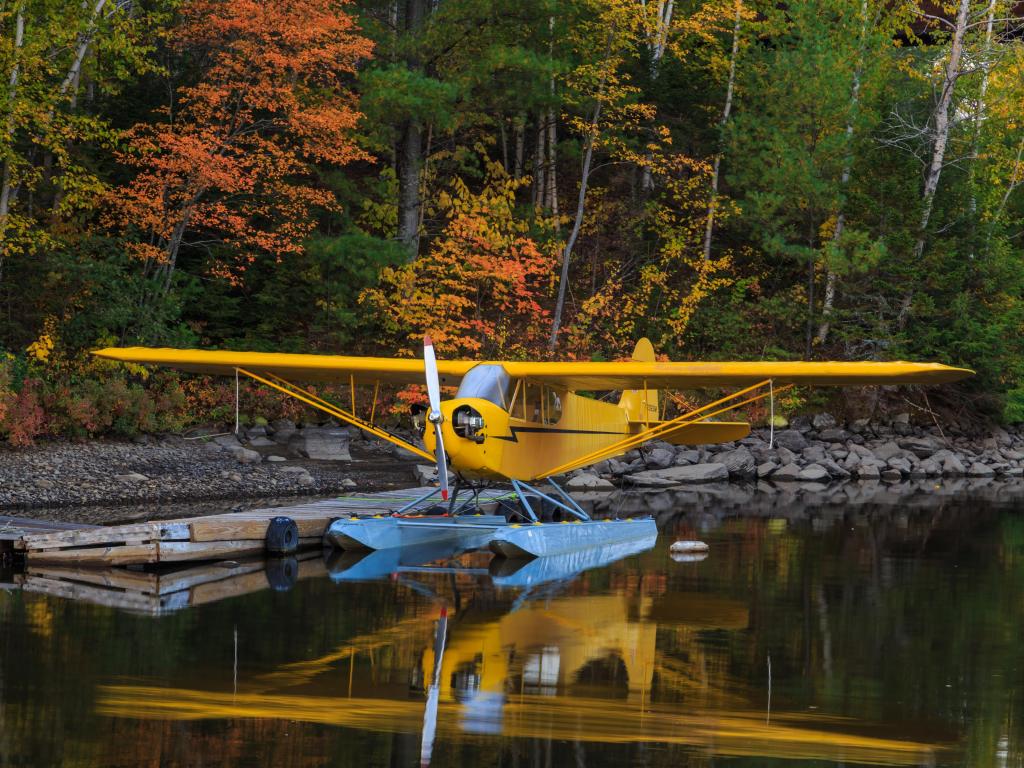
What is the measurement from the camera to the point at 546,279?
2956 centimetres

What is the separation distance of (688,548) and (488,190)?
1523cm

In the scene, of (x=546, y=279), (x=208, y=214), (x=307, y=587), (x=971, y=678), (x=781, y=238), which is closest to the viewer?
(x=971, y=678)

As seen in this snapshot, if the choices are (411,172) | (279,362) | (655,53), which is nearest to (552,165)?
(655,53)

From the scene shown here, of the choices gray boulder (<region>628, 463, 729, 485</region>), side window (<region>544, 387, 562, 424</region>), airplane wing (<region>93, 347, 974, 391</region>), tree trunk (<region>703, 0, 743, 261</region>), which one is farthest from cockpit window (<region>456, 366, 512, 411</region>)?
tree trunk (<region>703, 0, 743, 261</region>)

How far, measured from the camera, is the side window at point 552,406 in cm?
1465

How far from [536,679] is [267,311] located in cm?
1924

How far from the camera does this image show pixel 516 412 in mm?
13812

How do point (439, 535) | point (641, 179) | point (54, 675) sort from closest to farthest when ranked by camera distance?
1. point (54, 675)
2. point (439, 535)
3. point (641, 179)

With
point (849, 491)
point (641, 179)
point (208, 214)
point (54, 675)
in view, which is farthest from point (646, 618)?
point (641, 179)

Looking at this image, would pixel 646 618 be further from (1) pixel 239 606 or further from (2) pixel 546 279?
(2) pixel 546 279

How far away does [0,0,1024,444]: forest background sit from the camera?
20938 millimetres

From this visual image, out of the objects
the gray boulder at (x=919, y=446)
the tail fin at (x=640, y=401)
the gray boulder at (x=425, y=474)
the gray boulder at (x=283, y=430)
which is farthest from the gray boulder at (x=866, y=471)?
the gray boulder at (x=283, y=430)

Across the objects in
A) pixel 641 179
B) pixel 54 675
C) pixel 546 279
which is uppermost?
pixel 641 179

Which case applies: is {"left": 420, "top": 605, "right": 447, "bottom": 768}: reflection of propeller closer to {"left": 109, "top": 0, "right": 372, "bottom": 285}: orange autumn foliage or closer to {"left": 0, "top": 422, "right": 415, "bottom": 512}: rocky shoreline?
{"left": 0, "top": 422, "right": 415, "bottom": 512}: rocky shoreline
